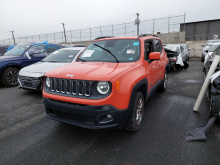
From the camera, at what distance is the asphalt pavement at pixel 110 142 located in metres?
2.43

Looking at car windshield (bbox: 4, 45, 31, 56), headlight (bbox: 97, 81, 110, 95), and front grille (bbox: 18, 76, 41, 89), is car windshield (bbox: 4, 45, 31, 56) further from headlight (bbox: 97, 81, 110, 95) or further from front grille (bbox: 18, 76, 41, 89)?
headlight (bbox: 97, 81, 110, 95)

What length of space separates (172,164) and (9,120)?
3.67 m

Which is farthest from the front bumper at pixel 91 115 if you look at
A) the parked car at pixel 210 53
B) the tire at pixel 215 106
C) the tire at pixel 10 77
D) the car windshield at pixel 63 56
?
the tire at pixel 10 77

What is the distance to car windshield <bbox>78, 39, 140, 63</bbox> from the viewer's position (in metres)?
3.48

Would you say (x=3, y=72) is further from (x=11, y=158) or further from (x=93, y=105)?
(x=93, y=105)

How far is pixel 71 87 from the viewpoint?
105 inches

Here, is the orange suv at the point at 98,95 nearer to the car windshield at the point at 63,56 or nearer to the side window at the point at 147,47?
the side window at the point at 147,47

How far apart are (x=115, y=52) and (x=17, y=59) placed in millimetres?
5256

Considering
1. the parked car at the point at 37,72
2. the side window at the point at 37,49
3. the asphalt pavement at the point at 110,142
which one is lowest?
the asphalt pavement at the point at 110,142

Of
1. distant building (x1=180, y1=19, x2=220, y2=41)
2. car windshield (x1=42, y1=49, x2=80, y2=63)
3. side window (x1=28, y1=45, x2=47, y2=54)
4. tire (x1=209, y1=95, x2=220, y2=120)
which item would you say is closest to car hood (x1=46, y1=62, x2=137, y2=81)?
tire (x1=209, y1=95, x2=220, y2=120)

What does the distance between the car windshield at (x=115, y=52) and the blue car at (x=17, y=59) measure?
14.2 ft

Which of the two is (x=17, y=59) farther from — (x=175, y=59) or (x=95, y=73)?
(x=175, y=59)

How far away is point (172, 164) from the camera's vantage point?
7.52ft

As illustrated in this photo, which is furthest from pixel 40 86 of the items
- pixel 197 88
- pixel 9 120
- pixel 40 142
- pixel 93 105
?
pixel 197 88
